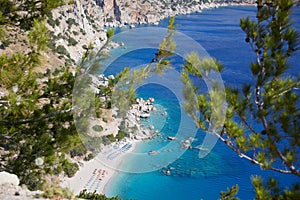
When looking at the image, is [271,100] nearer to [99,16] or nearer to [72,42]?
[72,42]

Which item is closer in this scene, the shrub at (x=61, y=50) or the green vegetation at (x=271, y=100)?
the green vegetation at (x=271, y=100)

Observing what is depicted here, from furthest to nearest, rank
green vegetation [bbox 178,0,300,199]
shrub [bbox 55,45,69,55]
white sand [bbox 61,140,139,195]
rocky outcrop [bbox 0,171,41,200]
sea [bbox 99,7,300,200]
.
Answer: shrub [bbox 55,45,69,55] < sea [bbox 99,7,300,200] < white sand [bbox 61,140,139,195] < rocky outcrop [bbox 0,171,41,200] < green vegetation [bbox 178,0,300,199]

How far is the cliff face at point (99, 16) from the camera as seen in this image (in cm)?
3276

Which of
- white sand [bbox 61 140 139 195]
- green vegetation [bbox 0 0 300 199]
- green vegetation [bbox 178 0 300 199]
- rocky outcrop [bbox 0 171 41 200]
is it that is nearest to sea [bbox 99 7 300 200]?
white sand [bbox 61 140 139 195]

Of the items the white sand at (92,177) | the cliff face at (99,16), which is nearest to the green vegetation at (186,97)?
the white sand at (92,177)

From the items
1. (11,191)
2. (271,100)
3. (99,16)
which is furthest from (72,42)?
(271,100)

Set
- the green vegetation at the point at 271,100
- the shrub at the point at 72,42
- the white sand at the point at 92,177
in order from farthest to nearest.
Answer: the shrub at the point at 72,42, the white sand at the point at 92,177, the green vegetation at the point at 271,100

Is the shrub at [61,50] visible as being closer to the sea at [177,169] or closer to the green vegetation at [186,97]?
the sea at [177,169]

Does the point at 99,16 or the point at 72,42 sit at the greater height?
the point at 99,16

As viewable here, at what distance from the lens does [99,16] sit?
5206 cm

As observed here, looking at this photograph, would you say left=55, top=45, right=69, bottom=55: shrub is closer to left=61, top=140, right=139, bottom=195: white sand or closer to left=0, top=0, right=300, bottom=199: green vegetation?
left=61, top=140, right=139, bottom=195: white sand

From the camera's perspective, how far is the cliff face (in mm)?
32763

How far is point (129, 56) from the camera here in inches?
1309

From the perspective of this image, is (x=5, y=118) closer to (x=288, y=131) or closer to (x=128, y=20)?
(x=288, y=131)
